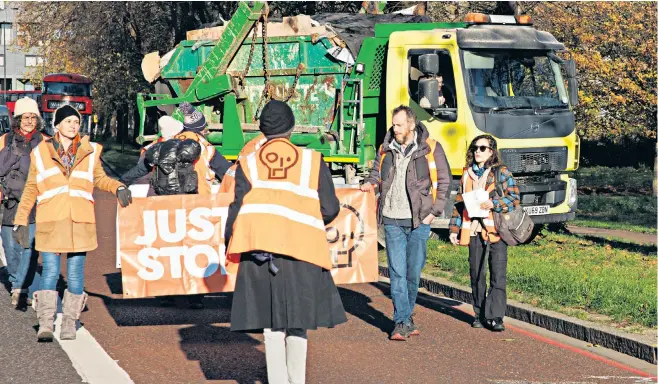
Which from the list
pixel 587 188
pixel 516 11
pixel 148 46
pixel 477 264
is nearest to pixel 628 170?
pixel 587 188

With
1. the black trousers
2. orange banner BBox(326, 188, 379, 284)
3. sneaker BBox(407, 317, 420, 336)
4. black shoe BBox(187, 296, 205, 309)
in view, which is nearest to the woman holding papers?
the black trousers

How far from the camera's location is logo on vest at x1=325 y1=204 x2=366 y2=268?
8.81 metres

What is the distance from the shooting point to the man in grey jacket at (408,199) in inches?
354

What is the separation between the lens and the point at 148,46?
123ft

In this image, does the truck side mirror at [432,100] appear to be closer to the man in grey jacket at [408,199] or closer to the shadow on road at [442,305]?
the shadow on road at [442,305]

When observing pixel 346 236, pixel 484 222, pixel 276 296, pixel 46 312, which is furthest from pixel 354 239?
pixel 276 296

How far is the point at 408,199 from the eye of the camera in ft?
29.7

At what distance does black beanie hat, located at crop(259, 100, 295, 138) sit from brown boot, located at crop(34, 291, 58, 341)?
3.37 metres

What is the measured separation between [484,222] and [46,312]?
3.69 m

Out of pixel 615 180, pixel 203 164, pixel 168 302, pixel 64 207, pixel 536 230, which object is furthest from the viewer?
pixel 615 180

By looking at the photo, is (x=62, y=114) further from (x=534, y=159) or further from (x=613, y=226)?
(x=613, y=226)

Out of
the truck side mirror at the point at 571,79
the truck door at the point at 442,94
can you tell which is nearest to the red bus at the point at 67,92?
the truck door at the point at 442,94

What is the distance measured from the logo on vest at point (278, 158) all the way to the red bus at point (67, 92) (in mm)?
60448

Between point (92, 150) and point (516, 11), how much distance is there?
8812 millimetres
